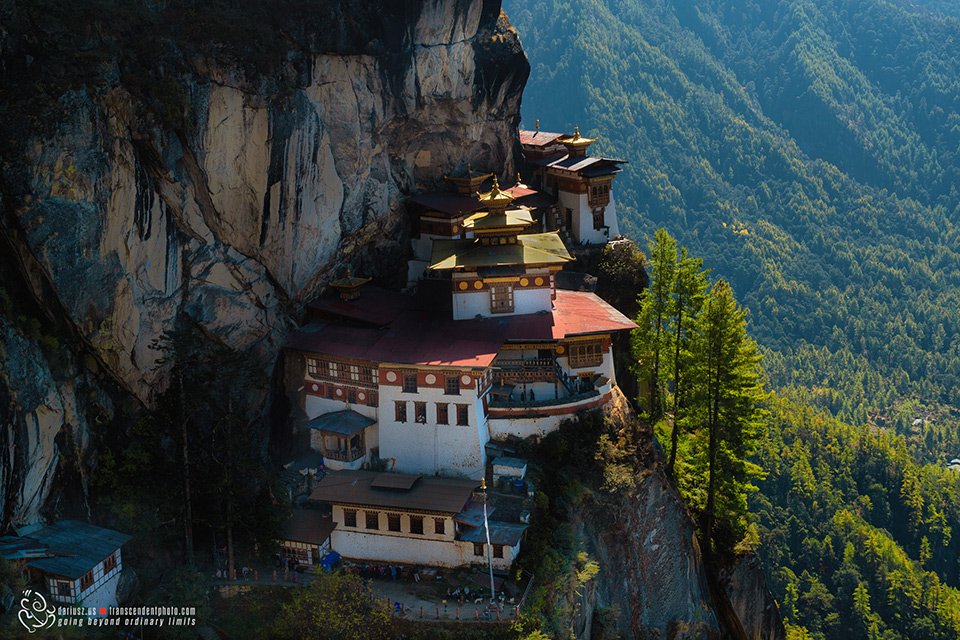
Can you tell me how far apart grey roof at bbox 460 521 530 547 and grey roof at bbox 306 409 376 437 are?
23.7ft

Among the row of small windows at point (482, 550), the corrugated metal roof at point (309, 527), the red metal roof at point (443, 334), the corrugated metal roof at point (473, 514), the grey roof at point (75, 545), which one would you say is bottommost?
the row of small windows at point (482, 550)

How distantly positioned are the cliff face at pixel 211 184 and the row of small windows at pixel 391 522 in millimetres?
9194

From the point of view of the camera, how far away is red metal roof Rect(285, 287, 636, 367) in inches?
1634

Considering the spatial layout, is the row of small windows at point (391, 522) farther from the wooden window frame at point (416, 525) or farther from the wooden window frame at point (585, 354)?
the wooden window frame at point (585, 354)

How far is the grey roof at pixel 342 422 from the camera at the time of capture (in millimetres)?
41531

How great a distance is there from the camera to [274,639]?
35.0 meters

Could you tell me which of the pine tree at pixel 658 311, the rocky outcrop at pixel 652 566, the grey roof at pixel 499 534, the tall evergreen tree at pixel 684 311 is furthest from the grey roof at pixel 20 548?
the pine tree at pixel 658 311

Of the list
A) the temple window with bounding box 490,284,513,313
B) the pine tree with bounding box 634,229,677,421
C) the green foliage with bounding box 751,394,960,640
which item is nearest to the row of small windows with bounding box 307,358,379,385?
the temple window with bounding box 490,284,513,313

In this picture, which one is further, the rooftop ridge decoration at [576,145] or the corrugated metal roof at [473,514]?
the rooftop ridge decoration at [576,145]

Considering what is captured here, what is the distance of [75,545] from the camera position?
33875 mm

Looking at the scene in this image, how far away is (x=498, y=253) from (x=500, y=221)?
1.52 meters

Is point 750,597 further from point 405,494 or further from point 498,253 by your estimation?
point 498,253

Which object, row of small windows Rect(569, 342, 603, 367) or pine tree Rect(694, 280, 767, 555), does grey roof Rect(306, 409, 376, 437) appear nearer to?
row of small windows Rect(569, 342, 603, 367)

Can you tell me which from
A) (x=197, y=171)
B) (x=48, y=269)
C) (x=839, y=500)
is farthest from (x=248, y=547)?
(x=839, y=500)
